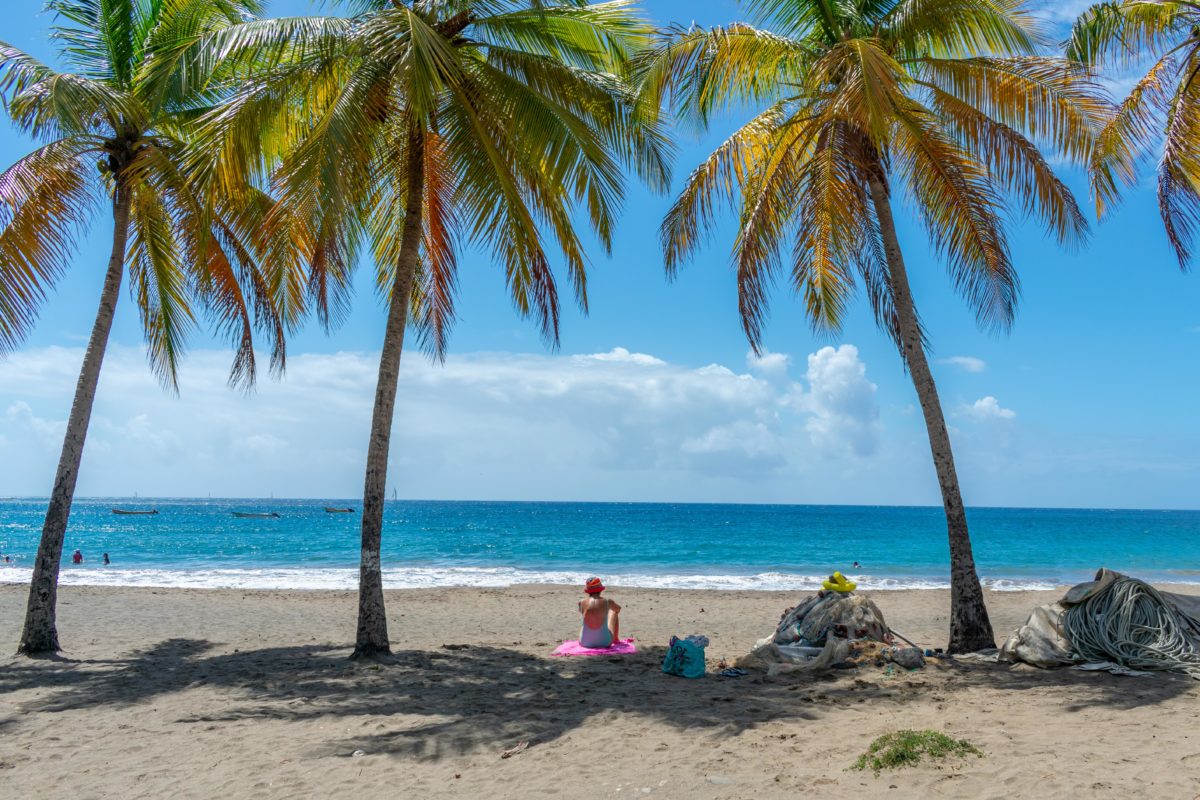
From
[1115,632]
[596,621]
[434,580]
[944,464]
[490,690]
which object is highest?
[944,464]

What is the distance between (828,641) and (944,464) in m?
2.25

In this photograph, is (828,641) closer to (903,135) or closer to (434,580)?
(903,135)

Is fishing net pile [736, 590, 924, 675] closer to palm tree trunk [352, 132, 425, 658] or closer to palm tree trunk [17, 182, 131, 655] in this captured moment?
palm tree trunk [352, 132, 425, 658]

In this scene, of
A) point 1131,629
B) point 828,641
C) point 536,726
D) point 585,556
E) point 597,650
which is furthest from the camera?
point 585,556

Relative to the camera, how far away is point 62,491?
364 inches

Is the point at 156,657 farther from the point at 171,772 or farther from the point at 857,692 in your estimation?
the point at 857,692

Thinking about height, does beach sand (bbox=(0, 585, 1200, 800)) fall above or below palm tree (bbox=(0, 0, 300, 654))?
below

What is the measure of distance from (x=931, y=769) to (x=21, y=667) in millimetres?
8996

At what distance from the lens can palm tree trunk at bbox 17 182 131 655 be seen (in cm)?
916

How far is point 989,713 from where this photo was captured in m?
5.99

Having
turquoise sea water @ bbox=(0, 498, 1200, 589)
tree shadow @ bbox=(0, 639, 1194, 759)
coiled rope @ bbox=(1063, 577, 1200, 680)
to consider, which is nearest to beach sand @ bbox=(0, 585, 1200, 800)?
tree shadow @ bbox=(0, 639, 1194, 759)

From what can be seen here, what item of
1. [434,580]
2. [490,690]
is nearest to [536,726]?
[490,690]

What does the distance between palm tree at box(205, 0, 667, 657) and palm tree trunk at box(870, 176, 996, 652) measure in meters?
2.83

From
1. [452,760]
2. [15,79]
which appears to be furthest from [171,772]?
[15,79]
